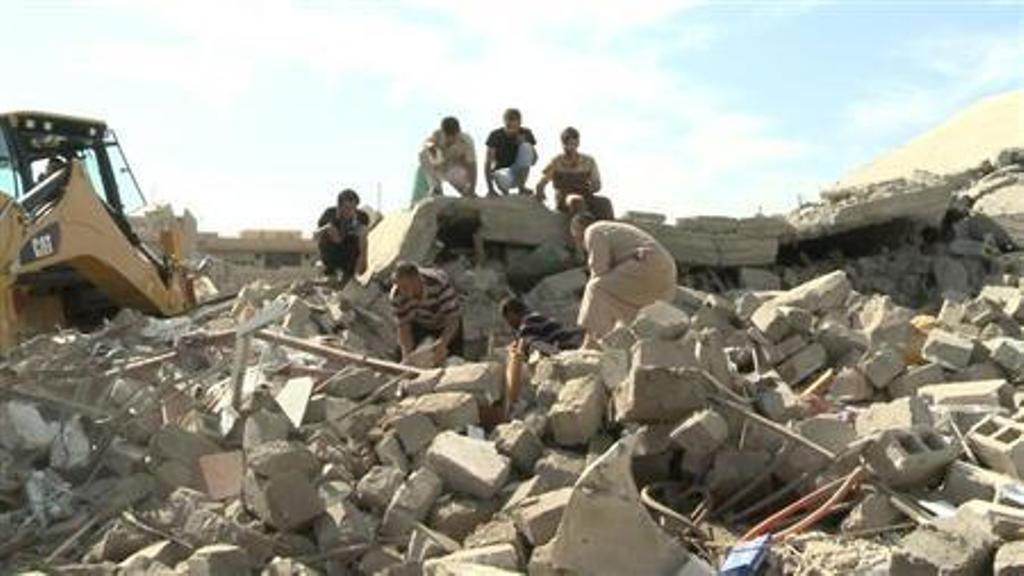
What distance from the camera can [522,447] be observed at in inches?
229

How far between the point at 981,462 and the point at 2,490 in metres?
4.34

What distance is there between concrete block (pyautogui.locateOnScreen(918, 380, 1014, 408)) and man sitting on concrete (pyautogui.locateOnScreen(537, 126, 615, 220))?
434cm

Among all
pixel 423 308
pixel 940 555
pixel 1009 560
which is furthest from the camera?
pixel 423 308

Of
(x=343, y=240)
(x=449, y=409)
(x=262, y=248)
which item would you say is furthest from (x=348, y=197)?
(x=262, y=248)

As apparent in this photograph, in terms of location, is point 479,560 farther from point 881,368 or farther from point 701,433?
point 881,368

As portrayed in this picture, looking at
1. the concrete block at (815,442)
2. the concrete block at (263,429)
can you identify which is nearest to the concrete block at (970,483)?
the concrete block at (815,442)

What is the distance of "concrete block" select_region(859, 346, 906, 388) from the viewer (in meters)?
7.14

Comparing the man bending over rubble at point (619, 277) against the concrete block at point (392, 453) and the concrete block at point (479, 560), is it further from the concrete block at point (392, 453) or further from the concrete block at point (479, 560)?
the concrete block at point (479, 560)

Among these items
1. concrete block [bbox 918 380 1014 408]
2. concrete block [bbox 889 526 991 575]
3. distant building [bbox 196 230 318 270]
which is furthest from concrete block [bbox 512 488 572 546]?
distant building [bbox 196 230 318 270]

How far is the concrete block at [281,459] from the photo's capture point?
553 cm

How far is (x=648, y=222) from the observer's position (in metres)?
11.6

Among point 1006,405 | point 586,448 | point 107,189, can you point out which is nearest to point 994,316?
point 1006,405

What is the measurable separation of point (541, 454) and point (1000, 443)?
1887 millimetres

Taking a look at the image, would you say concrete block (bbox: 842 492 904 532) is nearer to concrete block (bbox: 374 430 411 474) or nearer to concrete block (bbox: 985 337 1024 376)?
concrete block (bbox: 374 430 411 474)
